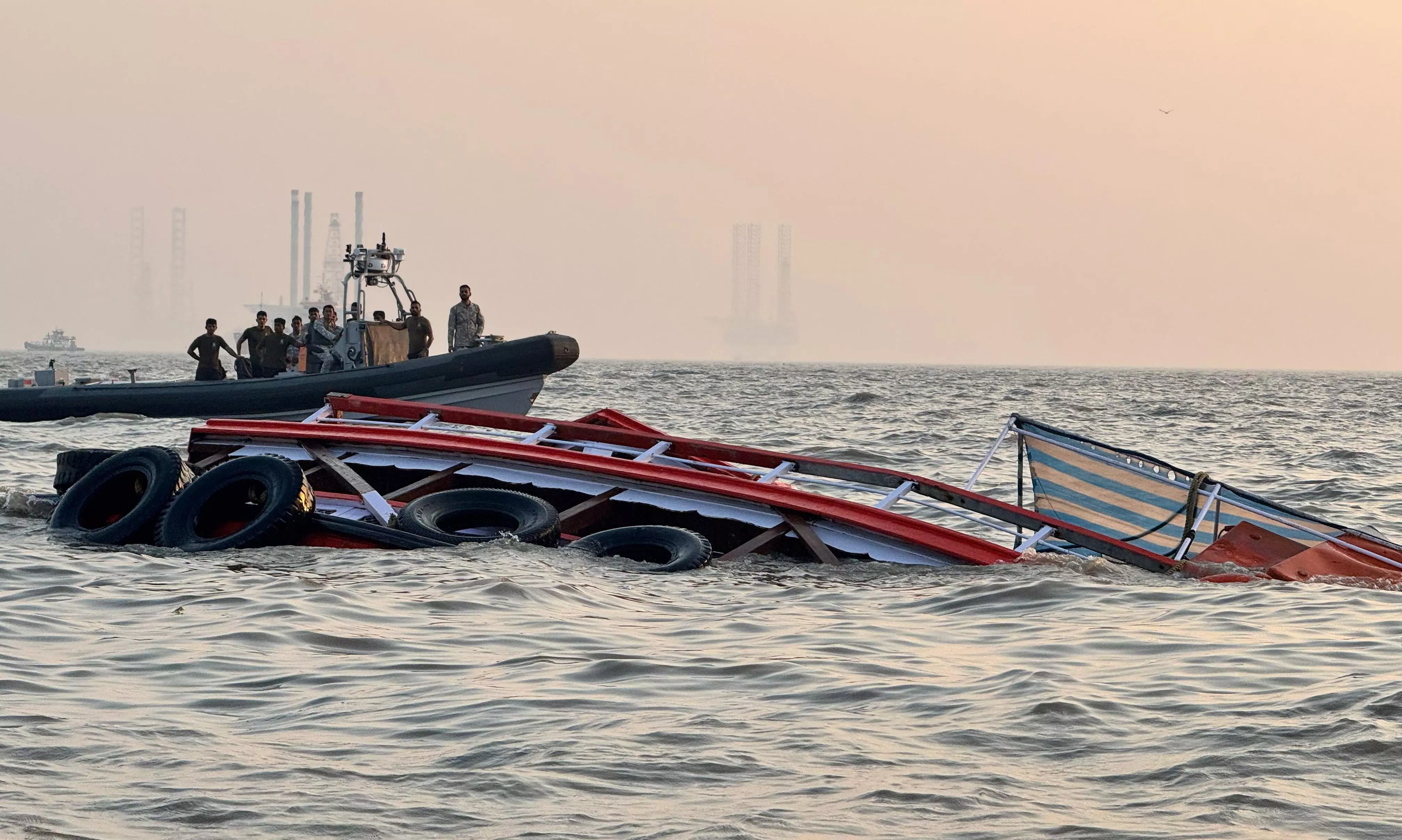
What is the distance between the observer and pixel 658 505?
427 inches

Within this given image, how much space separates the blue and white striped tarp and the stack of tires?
361cm

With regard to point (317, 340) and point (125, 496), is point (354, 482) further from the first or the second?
point (317, 340)

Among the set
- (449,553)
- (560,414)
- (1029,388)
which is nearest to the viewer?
(449,553)

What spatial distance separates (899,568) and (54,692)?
19.1ft

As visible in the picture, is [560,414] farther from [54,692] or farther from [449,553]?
[54,692]

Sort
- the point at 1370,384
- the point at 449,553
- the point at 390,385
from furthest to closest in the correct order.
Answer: the point at 1370,384 → the point at 390,385 → the point at 449,553

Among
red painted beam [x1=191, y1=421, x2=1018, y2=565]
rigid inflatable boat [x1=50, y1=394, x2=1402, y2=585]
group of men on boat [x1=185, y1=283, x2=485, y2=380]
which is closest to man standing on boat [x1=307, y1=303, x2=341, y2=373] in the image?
group of men on boat [x1=185, y1=283, x2=485, y2=380]

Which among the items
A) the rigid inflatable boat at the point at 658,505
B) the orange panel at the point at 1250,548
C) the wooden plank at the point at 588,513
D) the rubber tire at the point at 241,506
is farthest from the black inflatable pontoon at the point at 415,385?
the orange panel at the point at 1250,548

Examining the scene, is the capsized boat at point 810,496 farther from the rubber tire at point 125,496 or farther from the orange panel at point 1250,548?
the rubber tire at point 125,496

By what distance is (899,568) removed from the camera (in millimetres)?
10031

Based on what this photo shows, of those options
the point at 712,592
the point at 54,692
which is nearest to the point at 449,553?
the point at 712,592

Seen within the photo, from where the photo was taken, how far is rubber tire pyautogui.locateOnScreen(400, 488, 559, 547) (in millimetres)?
10305

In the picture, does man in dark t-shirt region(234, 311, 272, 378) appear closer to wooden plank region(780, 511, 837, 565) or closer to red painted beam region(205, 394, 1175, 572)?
red painted beam region(205, 394, 1175, 572)

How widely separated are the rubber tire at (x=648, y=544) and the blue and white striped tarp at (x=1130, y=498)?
11.2 ft
